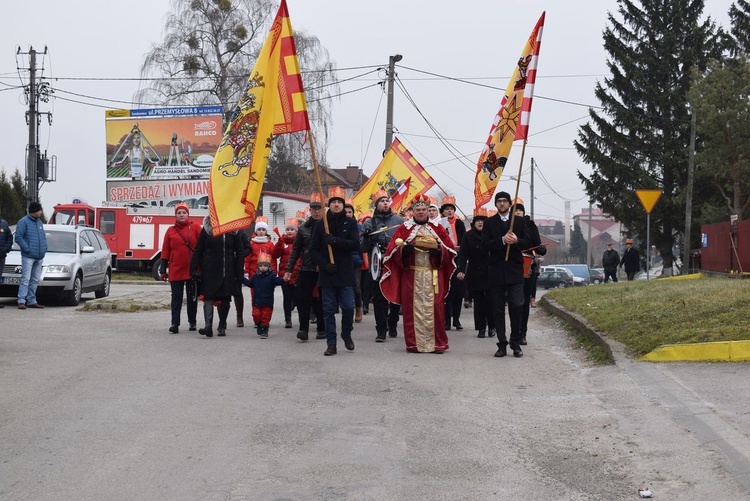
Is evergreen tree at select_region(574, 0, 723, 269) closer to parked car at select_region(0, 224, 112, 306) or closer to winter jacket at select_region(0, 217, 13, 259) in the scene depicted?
parked car at select_region(0, 224, 112, 306)

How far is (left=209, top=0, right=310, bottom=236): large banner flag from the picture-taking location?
12352mm

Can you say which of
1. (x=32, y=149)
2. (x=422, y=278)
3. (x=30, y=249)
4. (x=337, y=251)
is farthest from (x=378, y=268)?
(x=32, y=149)

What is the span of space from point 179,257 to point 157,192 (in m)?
31.9

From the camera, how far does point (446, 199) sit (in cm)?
1588

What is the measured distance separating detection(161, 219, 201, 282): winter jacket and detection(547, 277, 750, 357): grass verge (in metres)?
5.54

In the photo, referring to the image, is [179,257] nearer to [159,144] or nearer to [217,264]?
[217,264]

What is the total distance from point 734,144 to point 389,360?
30.3m

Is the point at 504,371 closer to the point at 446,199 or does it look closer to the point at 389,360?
the point at 389,360

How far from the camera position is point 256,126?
12.6m

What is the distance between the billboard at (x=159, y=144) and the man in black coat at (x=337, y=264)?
3424 cm

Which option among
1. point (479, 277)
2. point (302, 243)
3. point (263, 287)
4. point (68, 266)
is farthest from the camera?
point (68, 266)

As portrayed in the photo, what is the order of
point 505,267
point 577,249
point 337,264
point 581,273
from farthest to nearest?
point 577,249 → point 581,273 → point 337,264 → point 505,267

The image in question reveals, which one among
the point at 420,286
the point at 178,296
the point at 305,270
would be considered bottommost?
the point at 178,296

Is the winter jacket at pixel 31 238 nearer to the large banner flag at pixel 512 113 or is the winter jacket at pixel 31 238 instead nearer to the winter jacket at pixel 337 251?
the winter jacket at pixel 337 251
